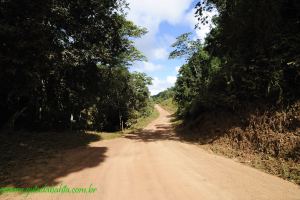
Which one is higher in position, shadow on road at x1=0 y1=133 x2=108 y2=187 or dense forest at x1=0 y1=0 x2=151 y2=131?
dense forest at x1=0 y1=0 x2=151 y2=131

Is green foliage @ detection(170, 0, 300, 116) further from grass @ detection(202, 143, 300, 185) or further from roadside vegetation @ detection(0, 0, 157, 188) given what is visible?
roadside vegetation @ detection(0, 0, 157, 188)

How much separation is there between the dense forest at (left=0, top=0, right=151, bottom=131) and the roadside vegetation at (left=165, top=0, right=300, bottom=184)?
7027mm

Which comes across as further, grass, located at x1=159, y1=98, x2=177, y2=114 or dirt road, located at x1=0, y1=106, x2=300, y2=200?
grass, located at x1=159, y1=98, x2=177, y2=114

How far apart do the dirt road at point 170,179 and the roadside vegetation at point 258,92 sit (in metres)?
1.10

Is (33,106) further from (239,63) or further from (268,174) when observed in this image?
(268,174)

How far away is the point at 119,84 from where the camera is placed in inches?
1053

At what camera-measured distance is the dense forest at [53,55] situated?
40.7ft

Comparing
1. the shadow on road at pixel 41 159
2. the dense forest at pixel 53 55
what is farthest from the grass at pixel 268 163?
the dense forest at pixel 53 55

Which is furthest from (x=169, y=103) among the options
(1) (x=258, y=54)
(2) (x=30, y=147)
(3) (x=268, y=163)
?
(3) (x=268, y=163)

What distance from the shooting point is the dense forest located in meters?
12.4

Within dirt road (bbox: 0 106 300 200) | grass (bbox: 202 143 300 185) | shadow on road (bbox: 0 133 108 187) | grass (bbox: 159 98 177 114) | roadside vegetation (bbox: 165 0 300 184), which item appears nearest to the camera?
dirt road (bbox: 0 106 300 200)

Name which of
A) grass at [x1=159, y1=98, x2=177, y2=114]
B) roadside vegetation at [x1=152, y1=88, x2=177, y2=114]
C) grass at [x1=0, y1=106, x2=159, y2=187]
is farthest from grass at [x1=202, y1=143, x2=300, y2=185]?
grass at [x1=159, y1=98, x2=177, y2=114]

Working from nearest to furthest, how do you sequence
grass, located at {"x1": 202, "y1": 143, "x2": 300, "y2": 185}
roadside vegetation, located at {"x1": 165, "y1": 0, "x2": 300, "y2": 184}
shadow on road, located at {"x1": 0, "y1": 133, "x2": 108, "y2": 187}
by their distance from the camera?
1. grass, located at {"x1": 202, "y1": 143, "x2": 300, "y2": 185}
2. shadow on road, located at {"x1": 0, "y1": 133, "x2": 108, "y2": 187}
3. roadside vegetation, located at {"x1": 165, "y1": 0, "x2": 300, "y2": 184}

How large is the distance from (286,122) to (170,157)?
488cm
